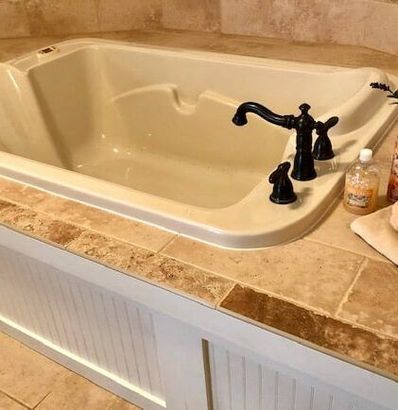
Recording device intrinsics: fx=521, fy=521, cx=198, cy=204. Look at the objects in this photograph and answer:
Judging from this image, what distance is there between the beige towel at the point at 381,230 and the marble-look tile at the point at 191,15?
1389 millimetres

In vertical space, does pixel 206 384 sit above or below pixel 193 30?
below

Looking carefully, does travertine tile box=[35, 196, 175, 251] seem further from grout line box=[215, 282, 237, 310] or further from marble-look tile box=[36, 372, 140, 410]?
marble-look tile box=[36, 372, 140, 410]

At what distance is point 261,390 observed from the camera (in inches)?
38.4

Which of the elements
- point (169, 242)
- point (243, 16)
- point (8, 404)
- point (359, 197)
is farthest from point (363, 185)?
point (243, 16)

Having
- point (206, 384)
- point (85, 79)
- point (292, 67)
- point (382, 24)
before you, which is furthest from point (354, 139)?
point (85, 79)

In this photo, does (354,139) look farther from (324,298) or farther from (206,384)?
(206,384)

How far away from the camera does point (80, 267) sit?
0.96 metres

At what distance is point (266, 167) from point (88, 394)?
34.3 inches

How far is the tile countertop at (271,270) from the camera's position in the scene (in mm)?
745

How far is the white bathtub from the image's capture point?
5.12 ft

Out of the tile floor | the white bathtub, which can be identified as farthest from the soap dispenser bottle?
the tile floor

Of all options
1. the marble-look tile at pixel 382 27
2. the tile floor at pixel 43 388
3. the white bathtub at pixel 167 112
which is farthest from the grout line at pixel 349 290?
the marble-look tile at pixel 382 27

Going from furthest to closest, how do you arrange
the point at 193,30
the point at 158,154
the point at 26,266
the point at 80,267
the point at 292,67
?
the point at 193,30
the point at 158,154
the point at 292,67
the point at 26,266
the point at 80,267

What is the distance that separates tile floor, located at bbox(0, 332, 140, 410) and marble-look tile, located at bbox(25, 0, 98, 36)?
1314 mm
